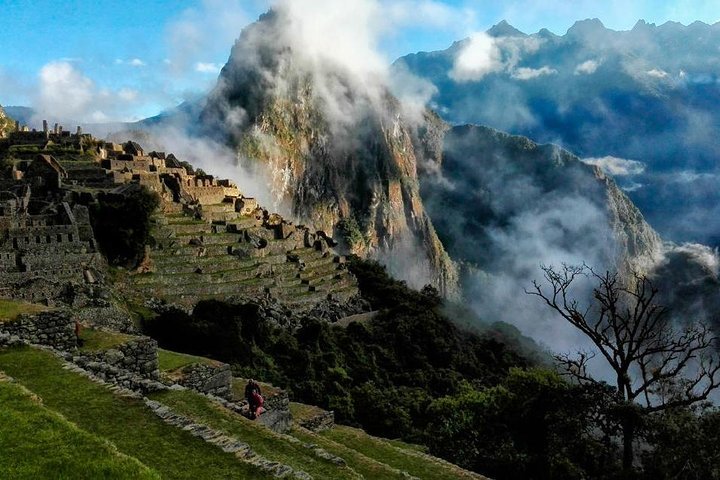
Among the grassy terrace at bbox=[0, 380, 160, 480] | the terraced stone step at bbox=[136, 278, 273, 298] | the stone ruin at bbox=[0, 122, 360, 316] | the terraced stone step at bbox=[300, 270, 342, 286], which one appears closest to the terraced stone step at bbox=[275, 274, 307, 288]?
the stone ruin at bbox=[0, 122, 360, 316]

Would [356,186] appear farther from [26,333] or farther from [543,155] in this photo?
[26,333]

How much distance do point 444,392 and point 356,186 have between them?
13591cm

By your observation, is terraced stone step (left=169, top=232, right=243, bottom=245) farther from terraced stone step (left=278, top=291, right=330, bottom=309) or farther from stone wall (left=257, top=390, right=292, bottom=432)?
stone wall (left=257, top=390, right=292, bottom=432)

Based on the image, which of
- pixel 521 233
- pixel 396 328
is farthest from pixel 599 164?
pixel 396 328

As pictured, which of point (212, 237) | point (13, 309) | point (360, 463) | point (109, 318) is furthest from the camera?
point (212, 237)

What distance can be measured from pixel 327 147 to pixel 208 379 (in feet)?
533

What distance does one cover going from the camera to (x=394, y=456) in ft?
51.9

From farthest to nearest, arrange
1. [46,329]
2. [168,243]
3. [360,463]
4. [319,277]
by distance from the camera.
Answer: [319,277], [168,243], [46,329], [360,463]

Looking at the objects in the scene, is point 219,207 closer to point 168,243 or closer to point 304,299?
point 304,299

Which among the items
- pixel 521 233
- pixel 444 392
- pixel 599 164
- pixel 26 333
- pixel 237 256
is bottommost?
pixel 444 392

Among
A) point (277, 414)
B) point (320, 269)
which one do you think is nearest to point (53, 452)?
point (277, 414)

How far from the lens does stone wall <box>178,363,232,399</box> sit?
14406mm

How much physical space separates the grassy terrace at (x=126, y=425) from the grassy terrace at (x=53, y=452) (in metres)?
0.78

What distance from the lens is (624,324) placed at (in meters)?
17.7
